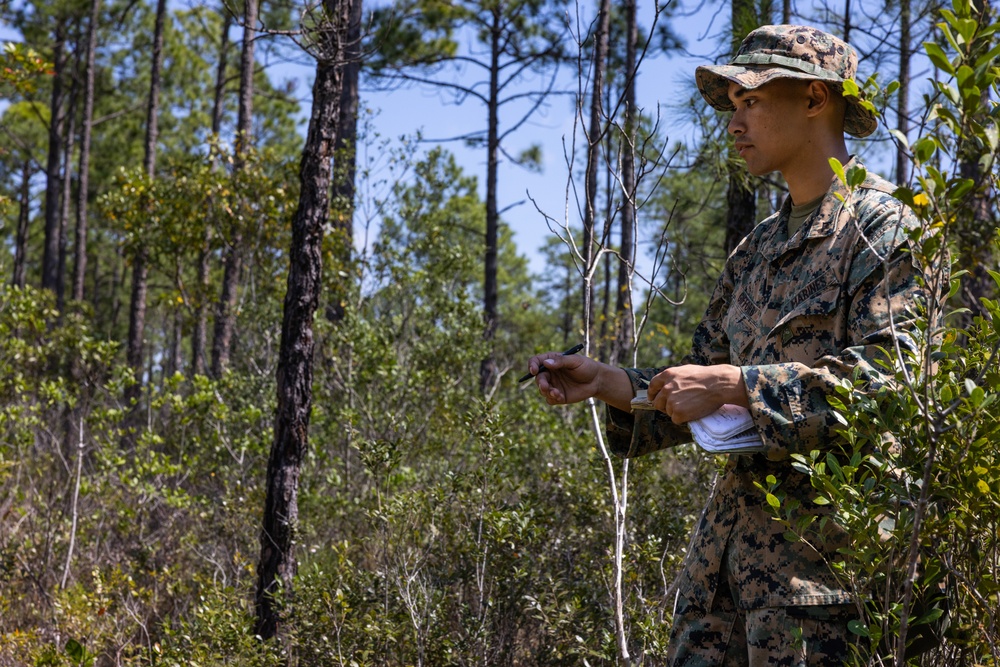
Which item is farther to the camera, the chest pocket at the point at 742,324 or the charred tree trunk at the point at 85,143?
the charred tree trunk at the point at 85,143

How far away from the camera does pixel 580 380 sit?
2.04m

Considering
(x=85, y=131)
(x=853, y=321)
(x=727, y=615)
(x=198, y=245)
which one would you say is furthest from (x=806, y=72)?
(x=85, y=131)

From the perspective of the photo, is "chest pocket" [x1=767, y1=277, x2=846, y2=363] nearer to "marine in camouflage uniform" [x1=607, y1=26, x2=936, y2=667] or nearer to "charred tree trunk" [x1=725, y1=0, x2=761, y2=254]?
"marine in camouflage uniform" [x1=607, y1=26, x2=936, y2=667]

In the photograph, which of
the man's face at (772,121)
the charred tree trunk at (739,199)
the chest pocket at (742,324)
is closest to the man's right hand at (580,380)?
the chest pocket at (742,324)

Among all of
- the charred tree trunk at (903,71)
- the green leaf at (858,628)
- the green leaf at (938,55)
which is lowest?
the green leaf at (858,628)

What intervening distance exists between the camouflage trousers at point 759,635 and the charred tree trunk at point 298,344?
2756 mm

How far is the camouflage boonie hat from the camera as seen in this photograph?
183 centimetres

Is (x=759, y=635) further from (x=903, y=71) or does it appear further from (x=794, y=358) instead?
(x=903, y=71)

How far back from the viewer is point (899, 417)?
162cm

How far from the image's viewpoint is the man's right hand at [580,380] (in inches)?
79.3

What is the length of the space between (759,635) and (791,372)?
498 mm

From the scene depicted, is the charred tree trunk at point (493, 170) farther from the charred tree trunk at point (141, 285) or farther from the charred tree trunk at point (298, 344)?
the charred tree trunk at point (298, 344)

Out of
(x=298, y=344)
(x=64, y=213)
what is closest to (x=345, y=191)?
(x=298, y=344)

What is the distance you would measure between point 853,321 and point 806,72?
0.50m
